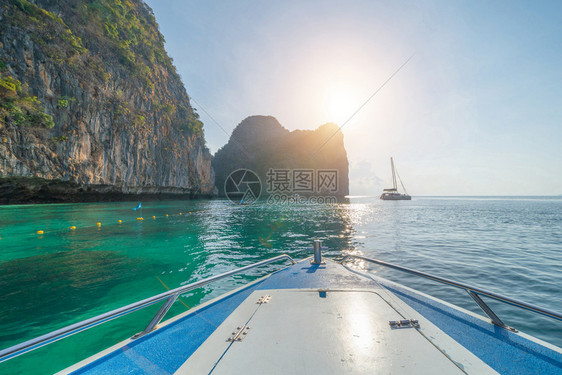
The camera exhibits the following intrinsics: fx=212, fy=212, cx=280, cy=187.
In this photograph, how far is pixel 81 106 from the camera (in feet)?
92.2

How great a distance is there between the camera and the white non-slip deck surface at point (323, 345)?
162cm

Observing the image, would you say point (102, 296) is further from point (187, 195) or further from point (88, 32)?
point (187, 195)

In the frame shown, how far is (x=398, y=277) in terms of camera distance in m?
6.57

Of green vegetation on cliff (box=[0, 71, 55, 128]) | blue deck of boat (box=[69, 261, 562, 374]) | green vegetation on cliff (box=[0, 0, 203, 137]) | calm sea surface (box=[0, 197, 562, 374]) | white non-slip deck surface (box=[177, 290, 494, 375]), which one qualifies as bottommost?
calm sea surface (box=[0, 197, 562, 374])

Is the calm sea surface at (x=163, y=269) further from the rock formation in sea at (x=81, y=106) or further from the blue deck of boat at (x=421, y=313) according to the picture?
the rock formation in sea at (x=81, y=106)

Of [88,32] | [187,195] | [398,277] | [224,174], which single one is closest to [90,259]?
[398,277]

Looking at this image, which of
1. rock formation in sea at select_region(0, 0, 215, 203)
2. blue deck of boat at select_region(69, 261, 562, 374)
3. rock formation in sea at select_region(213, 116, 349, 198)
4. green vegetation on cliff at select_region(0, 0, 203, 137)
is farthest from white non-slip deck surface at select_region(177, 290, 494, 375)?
rock formation in sea at select_region(213, 116, 349, 198)

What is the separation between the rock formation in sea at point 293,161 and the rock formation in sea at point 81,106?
59.3m

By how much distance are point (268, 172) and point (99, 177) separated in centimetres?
7730

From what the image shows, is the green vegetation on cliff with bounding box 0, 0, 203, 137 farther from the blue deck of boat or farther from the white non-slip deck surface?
the white non-slip deck surface

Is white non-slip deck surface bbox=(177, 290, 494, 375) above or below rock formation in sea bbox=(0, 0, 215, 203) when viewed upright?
below

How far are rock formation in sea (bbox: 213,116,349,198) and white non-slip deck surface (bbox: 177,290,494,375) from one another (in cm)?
9156

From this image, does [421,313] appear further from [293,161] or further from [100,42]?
[293,161]

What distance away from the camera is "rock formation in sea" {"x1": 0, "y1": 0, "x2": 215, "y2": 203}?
22359mm
